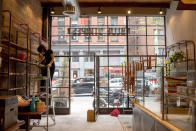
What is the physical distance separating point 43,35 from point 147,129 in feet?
16.9

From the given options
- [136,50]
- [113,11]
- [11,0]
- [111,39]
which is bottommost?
[136,50]

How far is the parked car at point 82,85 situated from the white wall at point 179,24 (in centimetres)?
336

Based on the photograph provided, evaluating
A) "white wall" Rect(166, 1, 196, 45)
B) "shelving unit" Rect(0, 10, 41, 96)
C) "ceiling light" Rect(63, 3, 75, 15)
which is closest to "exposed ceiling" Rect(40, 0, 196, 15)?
"white wall" Rect(166, 1, 196, 45)

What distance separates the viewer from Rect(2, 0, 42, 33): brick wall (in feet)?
14.7

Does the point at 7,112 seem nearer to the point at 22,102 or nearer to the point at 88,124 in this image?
the point at 22,102

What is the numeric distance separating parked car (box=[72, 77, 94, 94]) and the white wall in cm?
336

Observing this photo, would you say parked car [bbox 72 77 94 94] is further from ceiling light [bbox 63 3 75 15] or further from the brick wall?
ceiling light [bbox 63 3 75 15]

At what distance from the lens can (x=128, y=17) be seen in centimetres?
718

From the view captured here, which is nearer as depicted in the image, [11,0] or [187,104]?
[187,104]

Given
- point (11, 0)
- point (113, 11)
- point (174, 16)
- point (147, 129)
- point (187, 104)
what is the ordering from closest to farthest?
point (187, 104), point (147, 129), point (11, 0), point (174, 16), point (113, 11)

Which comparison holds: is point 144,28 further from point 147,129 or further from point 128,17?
point 147,129

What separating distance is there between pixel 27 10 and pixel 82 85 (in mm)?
3442

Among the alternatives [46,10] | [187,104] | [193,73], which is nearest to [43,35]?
[46,10]

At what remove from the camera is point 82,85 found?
7.44 meters
